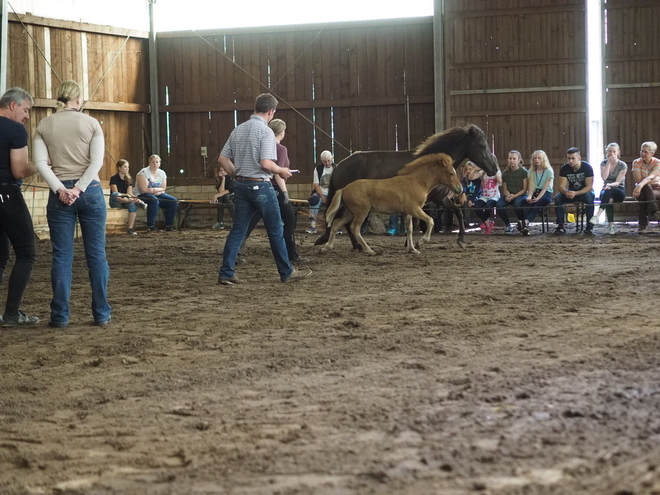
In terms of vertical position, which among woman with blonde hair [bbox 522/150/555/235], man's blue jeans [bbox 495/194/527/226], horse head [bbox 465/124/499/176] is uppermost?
horse head [bbox 465/124/499/176]

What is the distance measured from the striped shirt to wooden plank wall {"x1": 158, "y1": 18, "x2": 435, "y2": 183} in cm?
1116

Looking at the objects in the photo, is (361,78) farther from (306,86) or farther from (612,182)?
(612,182)

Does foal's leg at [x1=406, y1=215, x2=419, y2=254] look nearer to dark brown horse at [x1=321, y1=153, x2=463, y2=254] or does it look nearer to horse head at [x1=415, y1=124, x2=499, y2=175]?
dark brown horse at [x1=321, y1=153, x2=463, y2=254]

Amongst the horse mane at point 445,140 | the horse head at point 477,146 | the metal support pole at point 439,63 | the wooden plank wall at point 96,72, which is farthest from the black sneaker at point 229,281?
the metal support pole at point 439,63

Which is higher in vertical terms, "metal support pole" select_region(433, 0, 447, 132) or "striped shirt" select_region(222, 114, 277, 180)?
"metal support pole" select_region(433, 0, 447, 132)

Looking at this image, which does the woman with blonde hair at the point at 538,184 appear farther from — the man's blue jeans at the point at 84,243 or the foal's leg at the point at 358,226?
the man's blue jeans at the point at 84,243

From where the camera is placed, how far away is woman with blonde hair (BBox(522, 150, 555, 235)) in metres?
14.7

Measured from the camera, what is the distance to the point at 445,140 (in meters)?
12.5

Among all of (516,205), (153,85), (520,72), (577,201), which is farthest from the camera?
(153,85)

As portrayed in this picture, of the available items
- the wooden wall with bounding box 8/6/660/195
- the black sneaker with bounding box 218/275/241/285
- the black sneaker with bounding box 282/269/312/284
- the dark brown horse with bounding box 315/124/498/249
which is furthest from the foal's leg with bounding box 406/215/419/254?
the wooden wall with bounding box 8/6/660/195

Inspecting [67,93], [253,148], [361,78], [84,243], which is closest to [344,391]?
[84,243]

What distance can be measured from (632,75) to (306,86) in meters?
6.97

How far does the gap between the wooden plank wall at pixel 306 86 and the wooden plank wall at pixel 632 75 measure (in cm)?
375

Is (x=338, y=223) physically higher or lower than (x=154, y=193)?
lower
